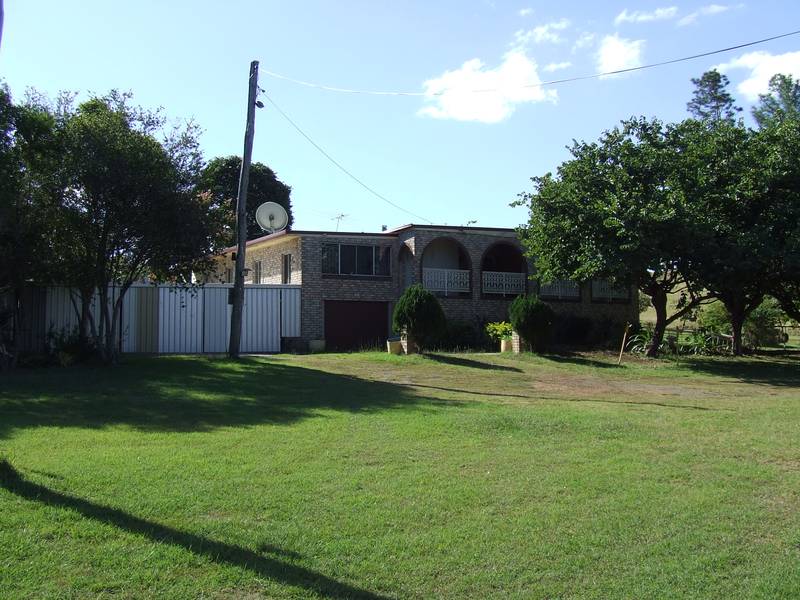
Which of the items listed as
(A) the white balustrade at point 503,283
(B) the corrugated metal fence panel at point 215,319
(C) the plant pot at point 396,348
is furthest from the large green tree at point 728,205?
(B) the corrugated metal fence panel at point 215,319

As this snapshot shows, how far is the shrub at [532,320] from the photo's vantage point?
2144 cm

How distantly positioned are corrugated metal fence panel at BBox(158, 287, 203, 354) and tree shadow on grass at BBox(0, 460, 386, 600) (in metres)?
17.0

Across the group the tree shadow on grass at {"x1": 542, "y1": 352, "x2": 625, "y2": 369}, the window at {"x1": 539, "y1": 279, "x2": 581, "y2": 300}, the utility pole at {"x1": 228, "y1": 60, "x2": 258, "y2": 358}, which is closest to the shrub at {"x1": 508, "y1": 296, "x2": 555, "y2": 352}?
the tree shadow on grass at {"x1": 542, "y1": 352, "x2": 625, "y2": 369}

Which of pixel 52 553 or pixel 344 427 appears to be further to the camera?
pixel 344 427

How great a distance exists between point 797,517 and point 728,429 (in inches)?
156

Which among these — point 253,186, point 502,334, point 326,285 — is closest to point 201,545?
point 502,334

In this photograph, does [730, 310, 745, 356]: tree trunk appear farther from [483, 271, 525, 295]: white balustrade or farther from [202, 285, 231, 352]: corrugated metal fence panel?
[202, 285, 231, 352]: corrugated metal fence panel

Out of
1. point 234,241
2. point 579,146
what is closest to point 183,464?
point 234,241

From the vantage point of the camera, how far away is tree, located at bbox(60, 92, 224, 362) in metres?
15.3

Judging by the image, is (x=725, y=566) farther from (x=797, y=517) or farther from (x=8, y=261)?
(x=8, y=261)

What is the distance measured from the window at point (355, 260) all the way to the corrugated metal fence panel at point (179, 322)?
4608mm

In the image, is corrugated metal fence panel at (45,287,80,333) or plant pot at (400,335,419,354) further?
plant pot at (400,335,419,354)

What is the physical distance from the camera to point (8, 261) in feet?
49.5

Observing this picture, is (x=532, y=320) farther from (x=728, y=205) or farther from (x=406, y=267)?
(x=728, y=205)
